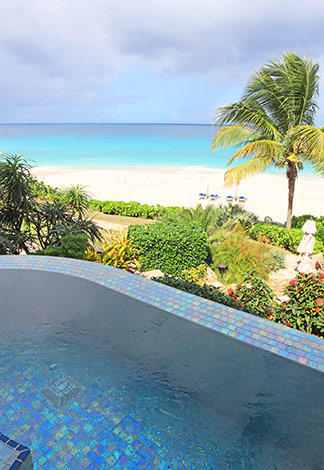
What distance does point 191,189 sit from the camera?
27.7 metres

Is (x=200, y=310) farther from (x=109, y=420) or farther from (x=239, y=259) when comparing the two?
(x=239, y=259)

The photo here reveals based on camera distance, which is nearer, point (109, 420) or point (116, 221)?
point (109, 420)

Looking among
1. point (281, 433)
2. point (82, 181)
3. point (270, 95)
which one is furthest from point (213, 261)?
point (82, 181)

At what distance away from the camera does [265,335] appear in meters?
4.55

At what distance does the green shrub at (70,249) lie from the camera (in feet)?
25.0

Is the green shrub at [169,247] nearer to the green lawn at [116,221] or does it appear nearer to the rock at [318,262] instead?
the rock at [318,262]

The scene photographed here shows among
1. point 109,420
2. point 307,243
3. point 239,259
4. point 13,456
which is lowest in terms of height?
point 109,420

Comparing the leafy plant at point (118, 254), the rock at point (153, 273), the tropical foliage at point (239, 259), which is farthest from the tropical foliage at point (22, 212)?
the tropical foliage at point (239, 259)

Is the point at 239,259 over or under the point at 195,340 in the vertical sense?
over

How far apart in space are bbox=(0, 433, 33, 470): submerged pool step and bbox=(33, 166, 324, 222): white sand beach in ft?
54.1

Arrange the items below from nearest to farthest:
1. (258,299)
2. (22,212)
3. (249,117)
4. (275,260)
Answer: (258,299), (22,212), (275,260), (249,117)

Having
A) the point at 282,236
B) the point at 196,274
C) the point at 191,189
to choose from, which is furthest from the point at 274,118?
the point at 191,189

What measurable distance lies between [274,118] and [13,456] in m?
12.9

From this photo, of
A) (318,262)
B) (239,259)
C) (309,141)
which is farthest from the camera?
(309,141)
